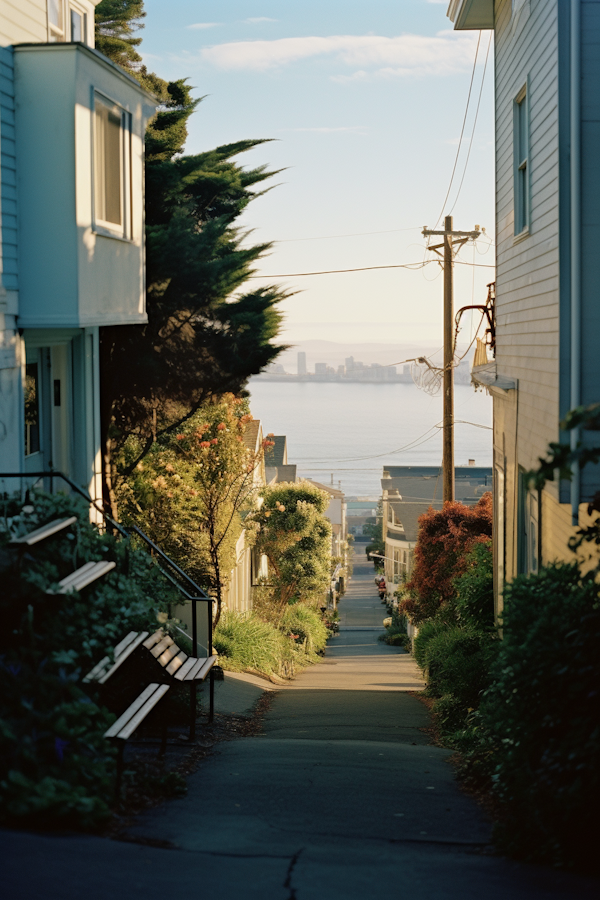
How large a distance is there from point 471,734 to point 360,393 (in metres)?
172

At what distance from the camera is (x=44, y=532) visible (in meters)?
7.34

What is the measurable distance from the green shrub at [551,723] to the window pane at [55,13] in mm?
8633

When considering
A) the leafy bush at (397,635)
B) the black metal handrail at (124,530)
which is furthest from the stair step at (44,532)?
the leafy bush at (397,635)

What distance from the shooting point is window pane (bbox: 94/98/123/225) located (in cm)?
1044

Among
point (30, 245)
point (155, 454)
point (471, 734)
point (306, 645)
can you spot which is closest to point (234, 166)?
point (155, 454)

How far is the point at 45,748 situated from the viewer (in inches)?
226

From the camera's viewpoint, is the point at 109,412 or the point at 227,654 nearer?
the point at 109,412

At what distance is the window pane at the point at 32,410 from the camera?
10.9m

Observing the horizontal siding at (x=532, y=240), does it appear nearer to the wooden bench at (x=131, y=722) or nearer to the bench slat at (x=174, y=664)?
the bench slat at (x=174, y=664)

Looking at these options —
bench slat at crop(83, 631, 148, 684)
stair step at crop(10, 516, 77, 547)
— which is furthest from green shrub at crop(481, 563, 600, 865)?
stair step at crop(10, 516, 77, 547)

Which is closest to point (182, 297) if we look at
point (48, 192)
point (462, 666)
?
point (48, 192)

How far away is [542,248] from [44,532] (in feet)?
19.0

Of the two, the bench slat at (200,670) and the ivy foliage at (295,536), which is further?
the ivy foliage at (295,536)

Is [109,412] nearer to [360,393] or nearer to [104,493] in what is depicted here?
[104,493]
